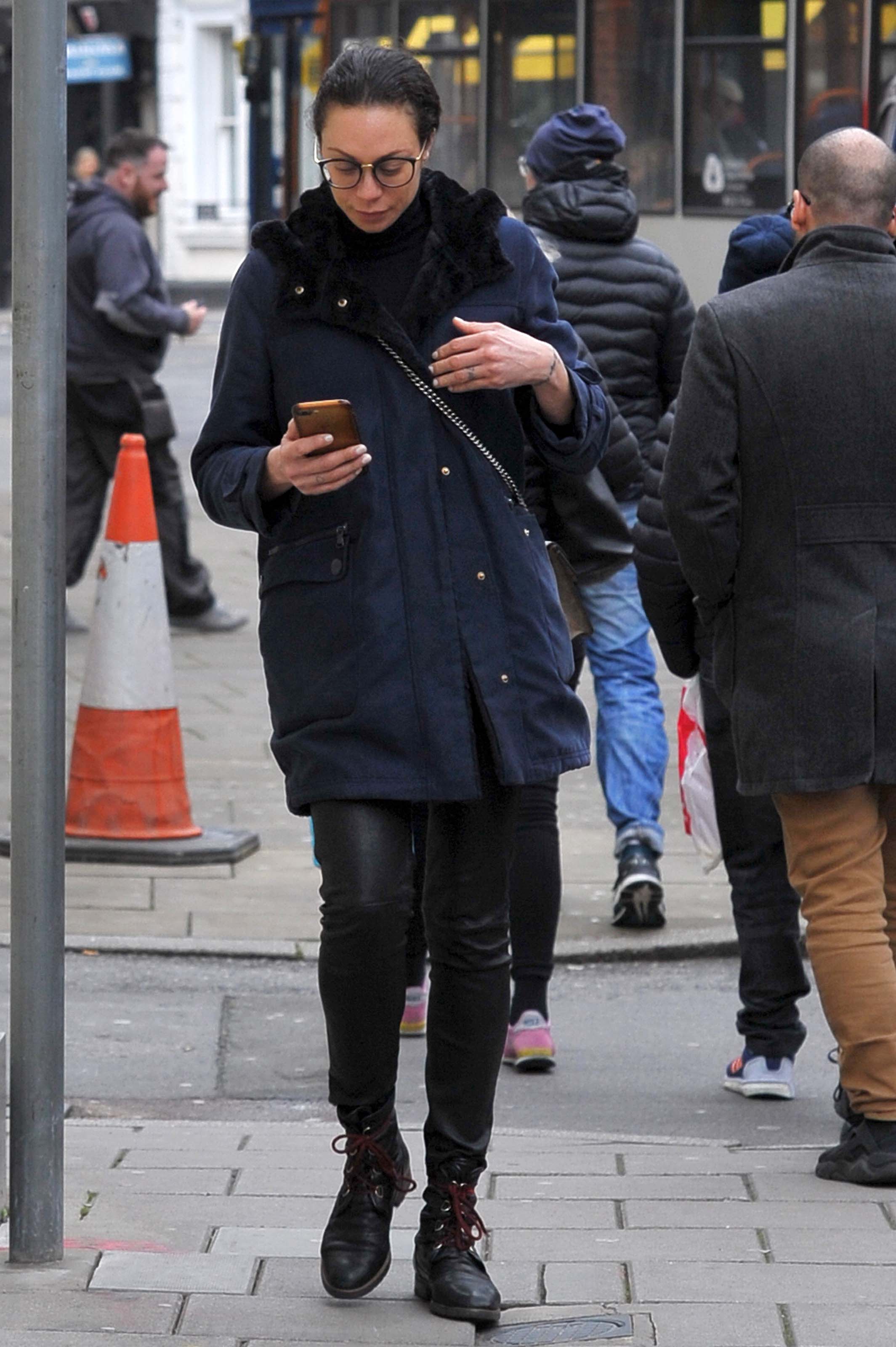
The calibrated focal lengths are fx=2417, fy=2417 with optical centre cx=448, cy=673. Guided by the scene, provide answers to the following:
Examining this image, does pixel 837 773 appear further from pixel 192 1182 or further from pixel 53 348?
pixel 53 348

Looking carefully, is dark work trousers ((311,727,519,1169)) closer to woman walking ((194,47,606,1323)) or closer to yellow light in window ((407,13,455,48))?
woman walking ((194,47,606,1323))

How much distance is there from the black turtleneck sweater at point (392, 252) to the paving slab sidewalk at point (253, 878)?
2.97 m

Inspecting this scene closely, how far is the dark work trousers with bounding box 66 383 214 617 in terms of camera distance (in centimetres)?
1021

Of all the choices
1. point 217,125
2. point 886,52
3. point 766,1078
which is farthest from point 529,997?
point 217,125

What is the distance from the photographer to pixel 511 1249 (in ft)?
12.1

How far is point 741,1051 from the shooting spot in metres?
5.35

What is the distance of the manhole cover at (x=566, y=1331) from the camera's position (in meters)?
3.22

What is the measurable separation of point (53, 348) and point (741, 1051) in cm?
265

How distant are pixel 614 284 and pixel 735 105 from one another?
7641mm

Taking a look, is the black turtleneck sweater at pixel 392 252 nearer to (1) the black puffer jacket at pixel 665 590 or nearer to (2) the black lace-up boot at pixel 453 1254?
(2) the black lace-up boot at pixel 453 1254

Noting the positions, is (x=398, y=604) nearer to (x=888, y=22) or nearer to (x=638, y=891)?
(x=638, y=891)

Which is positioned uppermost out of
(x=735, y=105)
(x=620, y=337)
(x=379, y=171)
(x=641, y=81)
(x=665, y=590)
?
(x=641, y=81)

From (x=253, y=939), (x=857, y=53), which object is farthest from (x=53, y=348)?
(x=857, y=53)

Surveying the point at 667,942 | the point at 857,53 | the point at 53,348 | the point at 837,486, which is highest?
the point at 857,53
